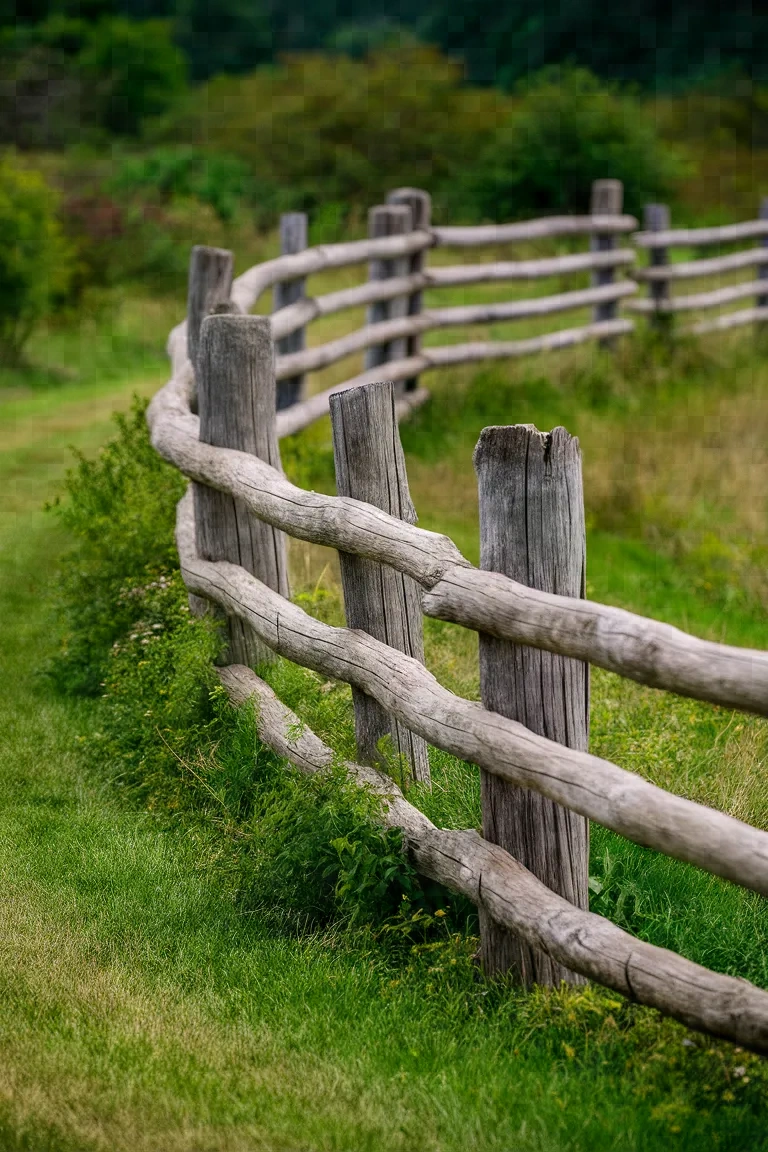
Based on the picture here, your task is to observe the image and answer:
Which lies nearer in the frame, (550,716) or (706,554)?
(550,716)

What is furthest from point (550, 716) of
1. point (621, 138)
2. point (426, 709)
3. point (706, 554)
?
point (621, 138)

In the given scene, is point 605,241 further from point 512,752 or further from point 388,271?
point 512,752

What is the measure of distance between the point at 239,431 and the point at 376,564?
1.05 m

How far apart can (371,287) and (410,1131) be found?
671 centimetres

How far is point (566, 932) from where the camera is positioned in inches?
111

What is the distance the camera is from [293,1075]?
2773 mm

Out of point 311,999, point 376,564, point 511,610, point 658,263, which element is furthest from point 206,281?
point 658,263

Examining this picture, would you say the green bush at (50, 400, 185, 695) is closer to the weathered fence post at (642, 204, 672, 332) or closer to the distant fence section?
the distant fence section

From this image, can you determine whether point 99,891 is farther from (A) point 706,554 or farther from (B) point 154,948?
(A) point 706,554

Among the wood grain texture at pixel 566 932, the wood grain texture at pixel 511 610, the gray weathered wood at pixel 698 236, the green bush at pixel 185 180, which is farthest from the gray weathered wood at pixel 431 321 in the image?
the green bush at pixel 185 180

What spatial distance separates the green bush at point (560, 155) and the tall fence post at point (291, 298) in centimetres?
1319

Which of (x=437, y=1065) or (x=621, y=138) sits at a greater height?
(x=621, y=138)

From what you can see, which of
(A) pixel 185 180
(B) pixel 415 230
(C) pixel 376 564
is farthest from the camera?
(A) pixel 185 180

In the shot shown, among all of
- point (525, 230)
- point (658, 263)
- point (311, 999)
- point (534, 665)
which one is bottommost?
point (311, 999)
